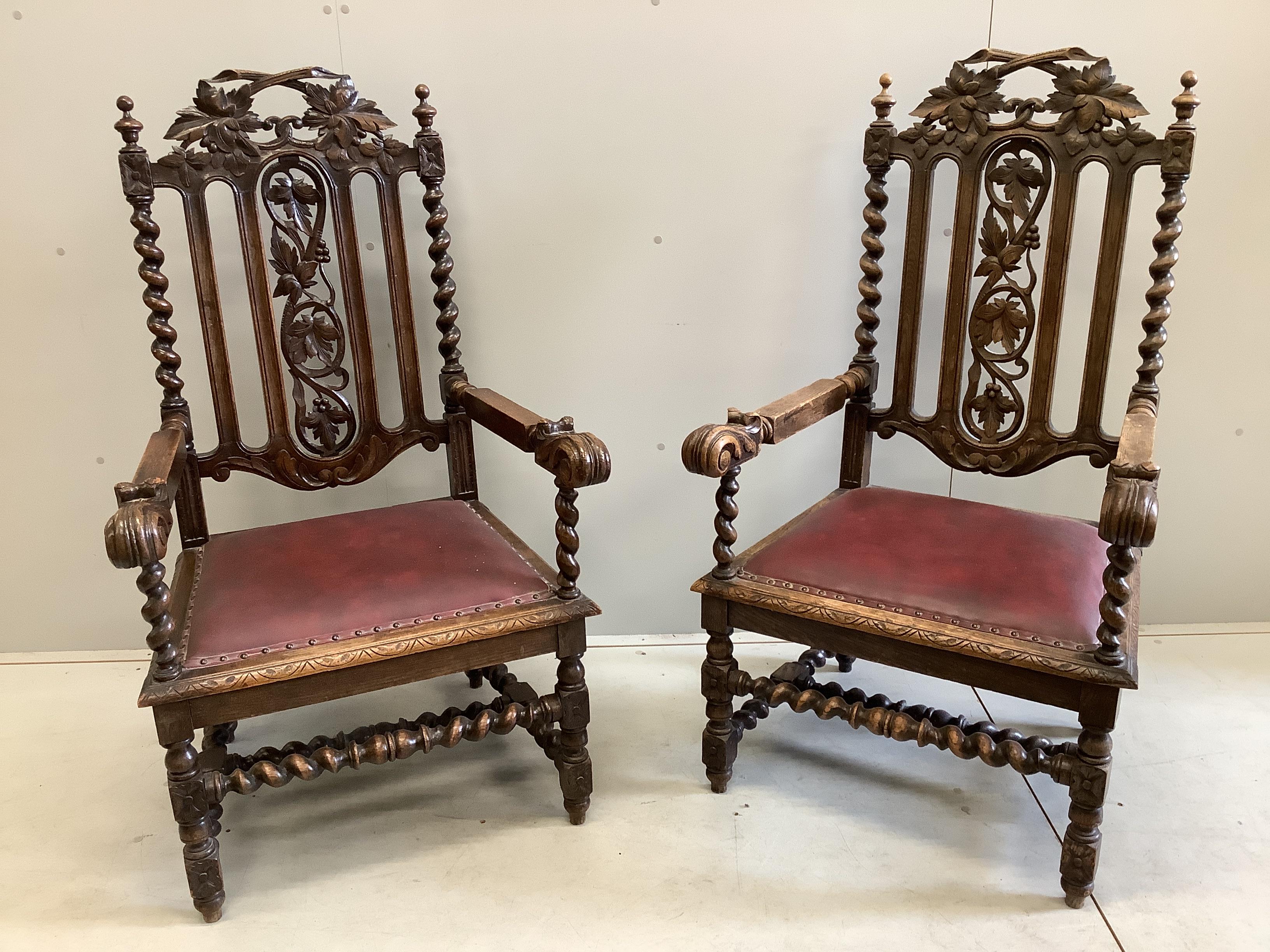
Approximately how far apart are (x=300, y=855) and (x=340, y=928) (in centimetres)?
22

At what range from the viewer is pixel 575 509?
159 centimetres

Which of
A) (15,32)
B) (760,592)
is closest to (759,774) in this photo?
(760,592)

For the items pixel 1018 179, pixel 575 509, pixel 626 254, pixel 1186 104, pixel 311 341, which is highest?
pixel 1186 104

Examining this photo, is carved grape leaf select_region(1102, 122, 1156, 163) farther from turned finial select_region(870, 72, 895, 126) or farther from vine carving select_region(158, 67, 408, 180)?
vine carving select_region(158, 67, 408, 180)

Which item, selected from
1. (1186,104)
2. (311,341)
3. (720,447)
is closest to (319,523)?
(311,341)

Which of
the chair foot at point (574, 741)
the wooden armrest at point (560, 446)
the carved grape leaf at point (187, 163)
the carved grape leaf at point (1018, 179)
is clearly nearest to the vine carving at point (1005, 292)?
the carved grape leaf at point (1018, 179)

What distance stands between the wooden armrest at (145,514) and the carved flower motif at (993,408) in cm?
151

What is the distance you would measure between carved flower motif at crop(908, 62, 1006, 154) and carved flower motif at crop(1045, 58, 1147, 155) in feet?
0.34

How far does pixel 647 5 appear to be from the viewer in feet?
6.68

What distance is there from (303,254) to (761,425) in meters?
0.96

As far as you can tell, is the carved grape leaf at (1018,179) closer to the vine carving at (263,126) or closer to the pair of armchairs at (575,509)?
the pair of armchairs at (575,509)

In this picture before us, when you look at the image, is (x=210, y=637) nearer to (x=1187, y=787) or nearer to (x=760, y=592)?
(x=760, y=592)

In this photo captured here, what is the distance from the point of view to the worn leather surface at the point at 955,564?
4.93ft

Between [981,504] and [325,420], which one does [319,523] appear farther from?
[981,504]
